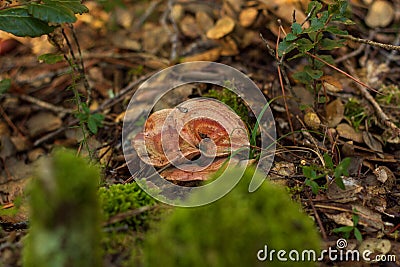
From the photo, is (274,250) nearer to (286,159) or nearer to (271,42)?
(286,159)

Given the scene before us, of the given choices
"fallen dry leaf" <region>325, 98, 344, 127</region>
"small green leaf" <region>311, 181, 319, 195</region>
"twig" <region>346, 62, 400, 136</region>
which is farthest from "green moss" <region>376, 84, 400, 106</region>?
"small green leaf" <region>311, 181, 319, 195</region>

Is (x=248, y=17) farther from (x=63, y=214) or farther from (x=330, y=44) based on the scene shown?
(x=63, y=214)

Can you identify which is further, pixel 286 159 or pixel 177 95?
pixel 177 95

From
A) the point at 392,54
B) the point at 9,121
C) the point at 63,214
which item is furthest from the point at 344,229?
the point at 9,121

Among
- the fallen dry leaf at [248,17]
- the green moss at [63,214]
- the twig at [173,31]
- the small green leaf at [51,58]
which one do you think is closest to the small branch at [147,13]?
the twig at [173,31]

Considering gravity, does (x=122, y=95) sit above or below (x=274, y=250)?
above

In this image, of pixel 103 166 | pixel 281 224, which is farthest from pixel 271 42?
pixel 281 224
